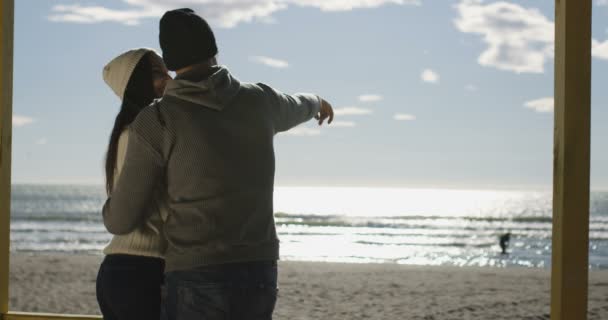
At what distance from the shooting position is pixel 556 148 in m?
2.00

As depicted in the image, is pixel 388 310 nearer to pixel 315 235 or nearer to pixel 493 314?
pixel 493 314

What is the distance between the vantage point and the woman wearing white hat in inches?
59.7

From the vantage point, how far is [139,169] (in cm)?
144

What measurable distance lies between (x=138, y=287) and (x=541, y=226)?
2744 cm

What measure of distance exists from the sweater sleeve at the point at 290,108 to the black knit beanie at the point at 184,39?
0.52ft

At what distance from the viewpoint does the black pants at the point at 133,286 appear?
1.51 m

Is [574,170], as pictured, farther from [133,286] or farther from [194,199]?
[133,286]

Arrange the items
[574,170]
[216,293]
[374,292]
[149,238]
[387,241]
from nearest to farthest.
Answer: [216,293] → [149,238] → [574,170] → [374,292] → [387,241]

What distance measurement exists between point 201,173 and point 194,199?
0.05 meters

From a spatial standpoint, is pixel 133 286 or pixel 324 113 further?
pixel 324 113

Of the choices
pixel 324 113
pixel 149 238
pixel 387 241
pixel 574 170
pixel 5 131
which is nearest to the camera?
pixel 149 238

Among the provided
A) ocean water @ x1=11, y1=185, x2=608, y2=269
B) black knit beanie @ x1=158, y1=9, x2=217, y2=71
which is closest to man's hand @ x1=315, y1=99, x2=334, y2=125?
black knit beanie @ x1=158, y1=9, x2=217, y2=71

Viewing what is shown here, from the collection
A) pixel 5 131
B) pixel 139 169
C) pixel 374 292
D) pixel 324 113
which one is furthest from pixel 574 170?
pixel 374 292

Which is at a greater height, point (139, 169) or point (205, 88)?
point (205, 88)
